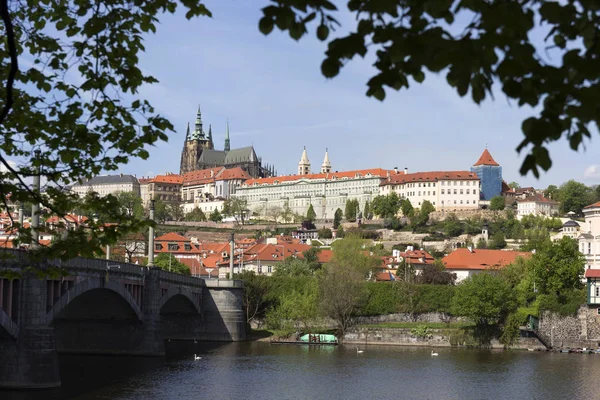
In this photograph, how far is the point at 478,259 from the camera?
107 metres

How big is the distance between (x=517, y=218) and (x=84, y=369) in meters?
131

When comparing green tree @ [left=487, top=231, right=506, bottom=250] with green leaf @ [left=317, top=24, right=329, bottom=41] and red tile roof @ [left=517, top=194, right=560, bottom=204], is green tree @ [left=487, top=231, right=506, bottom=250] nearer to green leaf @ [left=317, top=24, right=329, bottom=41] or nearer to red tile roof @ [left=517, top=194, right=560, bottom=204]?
red tile roof @ [left=517, top=194, right=560, bottom=204]

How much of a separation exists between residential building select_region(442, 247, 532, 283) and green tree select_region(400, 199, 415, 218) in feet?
230

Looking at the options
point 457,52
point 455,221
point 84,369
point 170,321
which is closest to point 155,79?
point 457,52

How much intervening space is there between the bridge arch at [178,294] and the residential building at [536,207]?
110m

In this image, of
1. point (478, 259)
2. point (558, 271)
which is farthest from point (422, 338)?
point (478, 259)

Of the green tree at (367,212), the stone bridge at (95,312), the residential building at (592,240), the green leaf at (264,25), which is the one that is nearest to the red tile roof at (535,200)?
the green tree at (367,212)

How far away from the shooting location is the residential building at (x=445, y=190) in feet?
618

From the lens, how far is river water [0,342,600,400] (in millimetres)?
44219

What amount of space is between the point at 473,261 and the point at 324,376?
57.8 meters

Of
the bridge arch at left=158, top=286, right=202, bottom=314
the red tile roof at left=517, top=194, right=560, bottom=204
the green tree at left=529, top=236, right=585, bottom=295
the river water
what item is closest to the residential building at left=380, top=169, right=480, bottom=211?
the red tile roof at left=517, top=194, right=560, bottom=204

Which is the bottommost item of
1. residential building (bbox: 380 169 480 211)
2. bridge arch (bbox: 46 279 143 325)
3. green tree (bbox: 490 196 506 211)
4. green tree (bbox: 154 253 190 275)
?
bridge arch (bbox: 46 279 143 325)

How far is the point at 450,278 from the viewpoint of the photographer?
9700 centimetres

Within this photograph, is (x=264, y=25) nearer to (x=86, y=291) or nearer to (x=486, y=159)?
(x=86, y=291)
